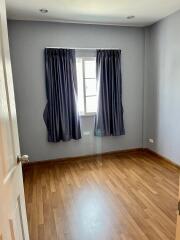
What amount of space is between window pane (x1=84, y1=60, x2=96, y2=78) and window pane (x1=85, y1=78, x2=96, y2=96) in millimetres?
77

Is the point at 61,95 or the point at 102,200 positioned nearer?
the point at 102,200

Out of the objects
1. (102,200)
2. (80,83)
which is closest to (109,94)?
(80,83)

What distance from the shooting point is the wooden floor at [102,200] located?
1.92 metres

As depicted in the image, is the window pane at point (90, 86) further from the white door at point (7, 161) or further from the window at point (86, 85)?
the white door at point (7, 161)

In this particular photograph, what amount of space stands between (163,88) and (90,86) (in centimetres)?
139

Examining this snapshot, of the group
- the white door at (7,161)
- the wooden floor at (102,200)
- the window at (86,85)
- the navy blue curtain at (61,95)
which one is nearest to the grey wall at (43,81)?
the navy blue curtain at (61,95)

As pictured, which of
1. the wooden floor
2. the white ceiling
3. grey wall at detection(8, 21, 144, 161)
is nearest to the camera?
the wooden floor

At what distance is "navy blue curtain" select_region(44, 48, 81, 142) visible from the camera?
3406mm

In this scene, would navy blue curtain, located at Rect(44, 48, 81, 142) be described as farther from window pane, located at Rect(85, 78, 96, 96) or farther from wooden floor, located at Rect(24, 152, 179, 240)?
wooden floor, located at Rect(24, 152, 179, 240)

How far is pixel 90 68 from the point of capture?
3707mm

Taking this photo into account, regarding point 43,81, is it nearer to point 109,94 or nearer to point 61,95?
point 61,95

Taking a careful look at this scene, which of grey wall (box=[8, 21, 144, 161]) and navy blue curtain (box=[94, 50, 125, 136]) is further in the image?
navy blue curtain (box=[94, 50, 125, 136])

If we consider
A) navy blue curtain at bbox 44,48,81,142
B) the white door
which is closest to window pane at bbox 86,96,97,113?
navy blue curtain at bbox 44,48,81,142

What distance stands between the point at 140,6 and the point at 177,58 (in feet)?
3.35
